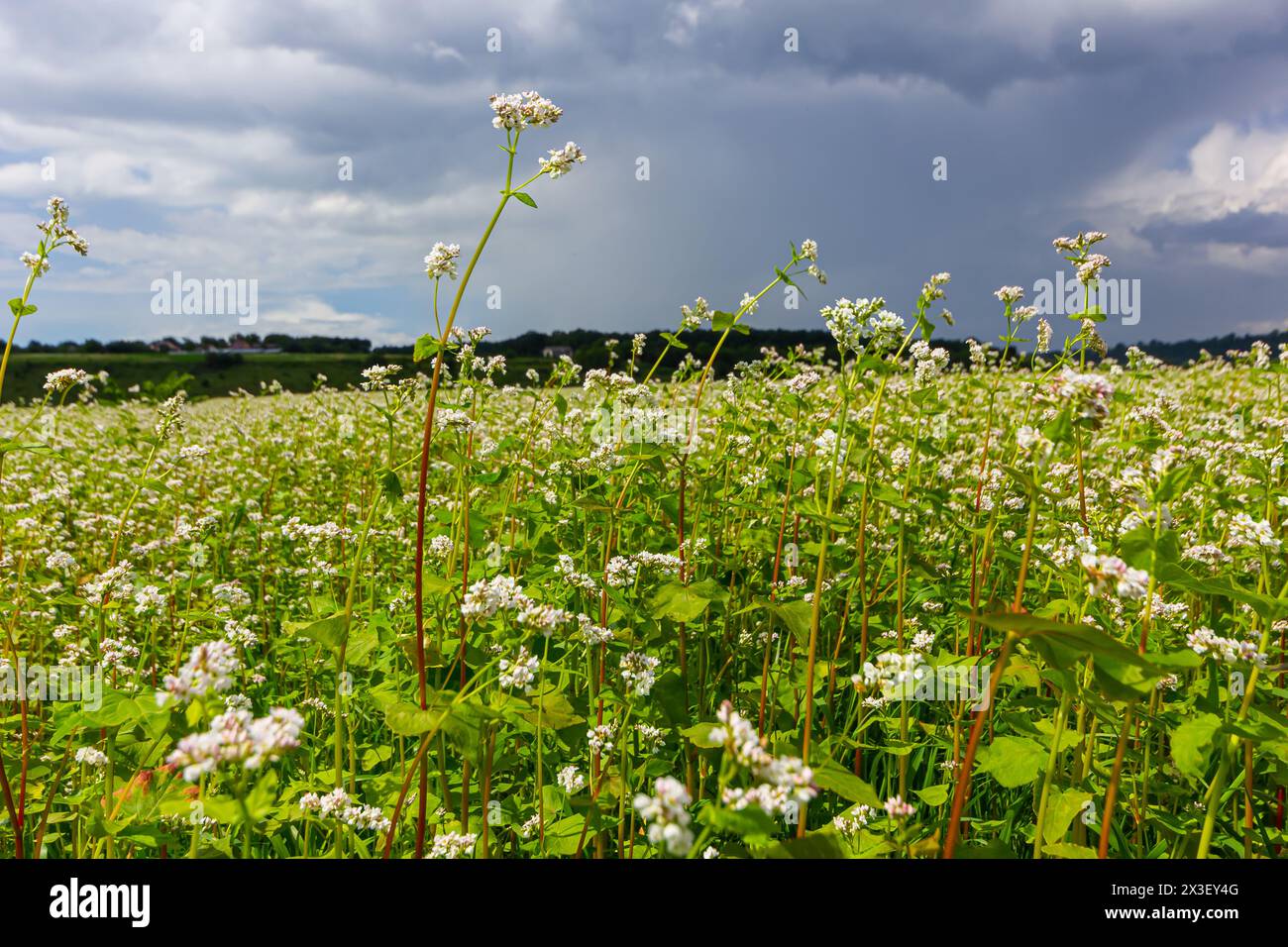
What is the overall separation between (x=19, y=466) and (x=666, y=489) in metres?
7.53

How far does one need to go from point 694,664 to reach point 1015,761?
198 cm

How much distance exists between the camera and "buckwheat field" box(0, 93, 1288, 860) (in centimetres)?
205

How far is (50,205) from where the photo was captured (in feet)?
10.4

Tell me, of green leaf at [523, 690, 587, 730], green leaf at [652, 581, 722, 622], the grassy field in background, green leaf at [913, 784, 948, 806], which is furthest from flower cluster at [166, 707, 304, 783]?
the grassy field in background

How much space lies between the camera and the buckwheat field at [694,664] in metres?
2.05

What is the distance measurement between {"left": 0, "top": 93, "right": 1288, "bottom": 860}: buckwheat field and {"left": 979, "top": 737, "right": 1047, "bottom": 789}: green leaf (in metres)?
0.01

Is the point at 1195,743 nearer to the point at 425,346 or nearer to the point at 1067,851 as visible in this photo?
the point at 1067,851

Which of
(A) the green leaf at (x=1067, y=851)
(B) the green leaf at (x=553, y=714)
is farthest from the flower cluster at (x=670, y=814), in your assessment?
(A) the green leaf at (x=1067, y=851)

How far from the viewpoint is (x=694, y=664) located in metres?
4.18

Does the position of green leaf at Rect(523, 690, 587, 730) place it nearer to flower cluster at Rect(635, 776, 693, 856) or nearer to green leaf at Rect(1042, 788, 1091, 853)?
flower cluster at Rect(635, 776, 693, 856)

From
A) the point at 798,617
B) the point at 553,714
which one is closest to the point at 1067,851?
the point at 798,617
